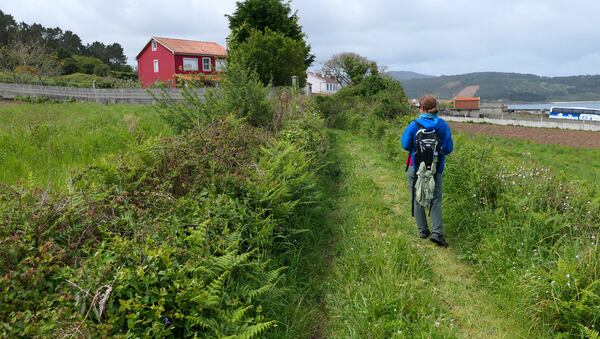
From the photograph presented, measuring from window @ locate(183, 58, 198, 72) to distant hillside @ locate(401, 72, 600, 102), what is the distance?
12184 centimetres

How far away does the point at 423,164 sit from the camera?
189 inches

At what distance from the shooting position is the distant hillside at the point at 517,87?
6093 inches

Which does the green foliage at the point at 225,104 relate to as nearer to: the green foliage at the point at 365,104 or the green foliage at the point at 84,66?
the green foliage at the point at 365,104

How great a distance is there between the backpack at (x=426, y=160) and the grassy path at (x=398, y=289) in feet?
2.08

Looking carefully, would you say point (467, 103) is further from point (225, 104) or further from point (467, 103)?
point (225, 104)

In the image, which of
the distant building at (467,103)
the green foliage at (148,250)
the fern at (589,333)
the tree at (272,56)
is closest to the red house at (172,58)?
the tree at (272,56)

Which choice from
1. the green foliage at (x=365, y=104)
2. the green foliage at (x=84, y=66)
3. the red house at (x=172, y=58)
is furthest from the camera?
the green foliage at (x=84, y=66)

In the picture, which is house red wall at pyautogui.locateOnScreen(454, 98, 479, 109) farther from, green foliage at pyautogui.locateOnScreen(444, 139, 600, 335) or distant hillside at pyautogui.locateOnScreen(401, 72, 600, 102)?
green foliage at pyautogui.locateOnScreen(444, 139, 600, 335)

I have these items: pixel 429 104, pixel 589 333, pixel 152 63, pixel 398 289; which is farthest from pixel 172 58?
pixel 589 333

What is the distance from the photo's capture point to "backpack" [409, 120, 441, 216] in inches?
188

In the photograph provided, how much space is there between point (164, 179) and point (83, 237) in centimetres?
124

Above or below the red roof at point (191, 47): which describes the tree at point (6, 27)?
above

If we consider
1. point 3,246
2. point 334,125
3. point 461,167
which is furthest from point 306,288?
point 334,125

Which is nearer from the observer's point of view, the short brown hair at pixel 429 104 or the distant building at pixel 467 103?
the short brown hair at pixel 429 104
